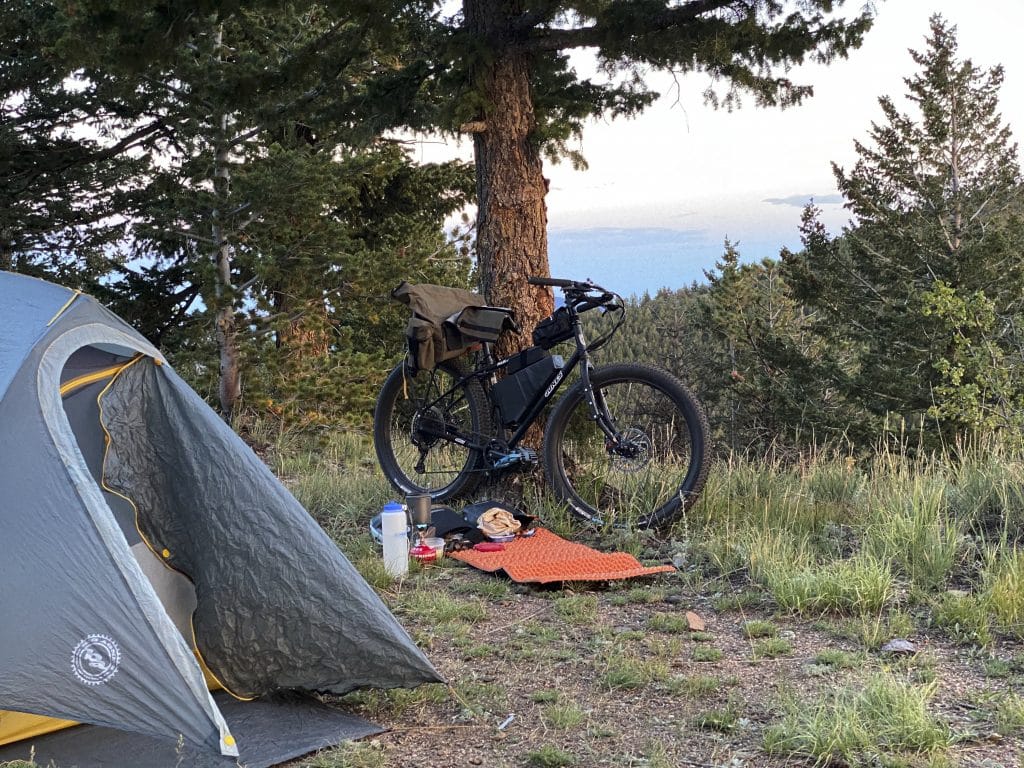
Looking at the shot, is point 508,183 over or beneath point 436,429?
over

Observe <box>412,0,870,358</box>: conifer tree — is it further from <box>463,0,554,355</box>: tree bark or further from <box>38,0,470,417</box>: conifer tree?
<box>38,0,470,417</box>: conifer tree

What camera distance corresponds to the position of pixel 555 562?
4.78 m

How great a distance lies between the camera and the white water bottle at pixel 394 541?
4.80 metres

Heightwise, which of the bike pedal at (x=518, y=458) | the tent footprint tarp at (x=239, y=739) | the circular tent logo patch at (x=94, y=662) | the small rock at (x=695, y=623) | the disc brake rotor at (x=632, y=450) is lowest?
the tent footprint tarp at (x=239, y=739)

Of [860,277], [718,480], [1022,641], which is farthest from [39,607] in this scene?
[860,277]

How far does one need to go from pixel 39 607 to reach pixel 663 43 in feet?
15.1

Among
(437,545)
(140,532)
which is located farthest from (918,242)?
(140,532)

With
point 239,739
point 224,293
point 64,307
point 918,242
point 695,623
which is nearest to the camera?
point 239,739

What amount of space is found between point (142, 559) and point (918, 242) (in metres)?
18.6

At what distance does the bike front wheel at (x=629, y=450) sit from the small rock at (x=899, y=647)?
1621 mm

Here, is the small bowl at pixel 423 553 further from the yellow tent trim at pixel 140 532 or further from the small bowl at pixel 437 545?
the yellow tent trim at pixel 140 532

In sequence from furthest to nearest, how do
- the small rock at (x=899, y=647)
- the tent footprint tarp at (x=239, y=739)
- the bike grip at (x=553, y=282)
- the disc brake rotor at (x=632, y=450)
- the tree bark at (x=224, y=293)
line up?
the tree bark at (x=224, y=293) < the bike grip at (x=553, y=282) < the disc brake rotor at (x=632, y=450) < the small rock at (x=899, y=647) < the tent footprint tarp at (x=239, y=739)

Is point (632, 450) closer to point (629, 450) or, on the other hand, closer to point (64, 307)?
point (629, 450)

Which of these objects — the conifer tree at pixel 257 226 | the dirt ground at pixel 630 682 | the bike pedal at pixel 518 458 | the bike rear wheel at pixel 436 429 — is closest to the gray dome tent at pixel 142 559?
the dirt ground at pixel 630 682
